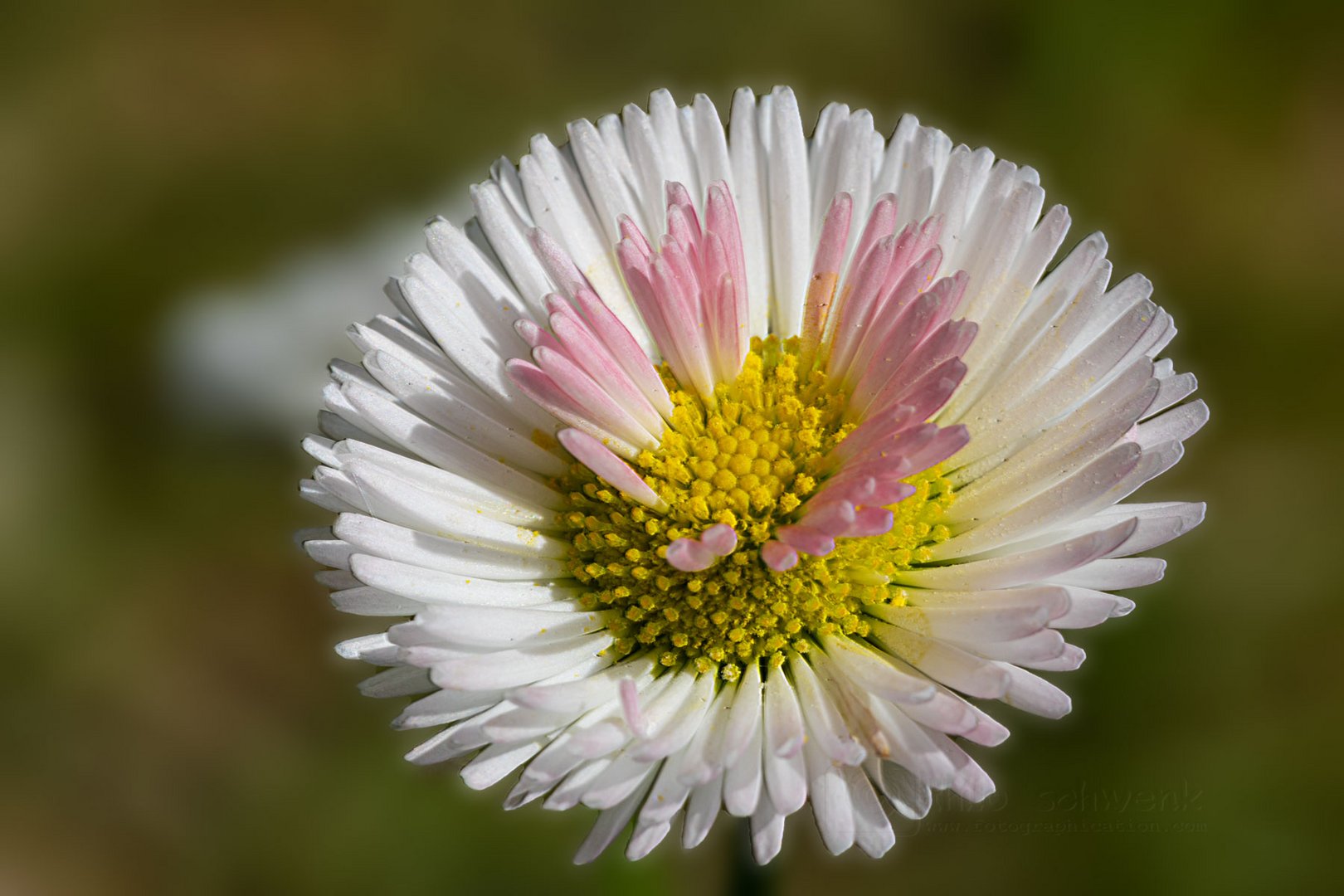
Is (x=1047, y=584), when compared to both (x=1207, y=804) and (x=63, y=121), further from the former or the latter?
(x=63, y=121)

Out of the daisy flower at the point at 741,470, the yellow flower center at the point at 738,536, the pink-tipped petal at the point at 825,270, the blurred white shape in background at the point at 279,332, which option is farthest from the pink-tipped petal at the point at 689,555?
the blurred white shape in background at the point at 279,332

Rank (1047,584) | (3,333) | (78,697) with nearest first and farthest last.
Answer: (1047,584), (78,697), (3,333)

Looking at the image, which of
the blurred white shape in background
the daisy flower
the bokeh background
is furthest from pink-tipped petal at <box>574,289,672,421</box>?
the blurred white shape in background

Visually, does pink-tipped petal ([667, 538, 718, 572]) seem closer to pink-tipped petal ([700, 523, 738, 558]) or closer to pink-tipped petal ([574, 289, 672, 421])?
pink-tipped petal ([700, 523, 738, 558])

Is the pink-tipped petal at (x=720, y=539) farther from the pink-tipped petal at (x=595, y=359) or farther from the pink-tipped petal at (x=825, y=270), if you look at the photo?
the pink-tipped petal at (x=825, y=270)

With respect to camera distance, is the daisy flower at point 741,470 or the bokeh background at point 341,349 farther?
the bokeh background at point 341,349

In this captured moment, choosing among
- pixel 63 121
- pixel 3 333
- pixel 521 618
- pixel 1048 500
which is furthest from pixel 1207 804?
pixel 63 121

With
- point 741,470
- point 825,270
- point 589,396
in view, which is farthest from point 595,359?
point 825,270
